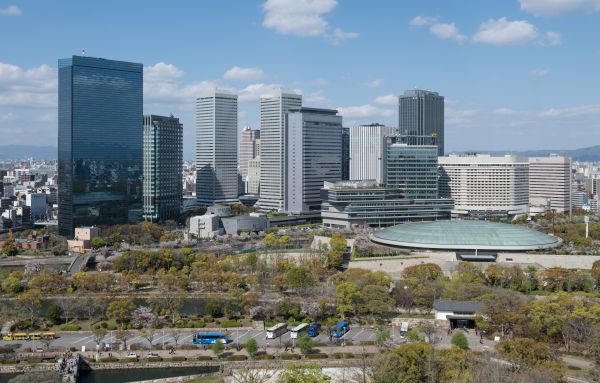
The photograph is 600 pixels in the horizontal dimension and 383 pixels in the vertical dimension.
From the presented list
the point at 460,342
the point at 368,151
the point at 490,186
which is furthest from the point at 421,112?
the point at 460,342

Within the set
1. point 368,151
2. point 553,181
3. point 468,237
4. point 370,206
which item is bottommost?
point 468,237

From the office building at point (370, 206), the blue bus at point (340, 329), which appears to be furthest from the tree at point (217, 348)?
the office building at point (370, 206)

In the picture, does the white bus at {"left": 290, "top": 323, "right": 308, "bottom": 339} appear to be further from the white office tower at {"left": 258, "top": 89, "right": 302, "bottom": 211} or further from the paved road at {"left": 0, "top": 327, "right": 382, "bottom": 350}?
the white office tower at {"left": 258, "top": 89, "right": 302, "bottom": 211}

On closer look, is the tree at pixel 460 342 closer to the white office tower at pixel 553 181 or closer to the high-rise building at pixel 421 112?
the white office tower at pixel 553 181

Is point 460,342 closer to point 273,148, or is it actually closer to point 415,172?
point 415,172

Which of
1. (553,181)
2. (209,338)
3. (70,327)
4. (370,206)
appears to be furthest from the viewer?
(553,181)
